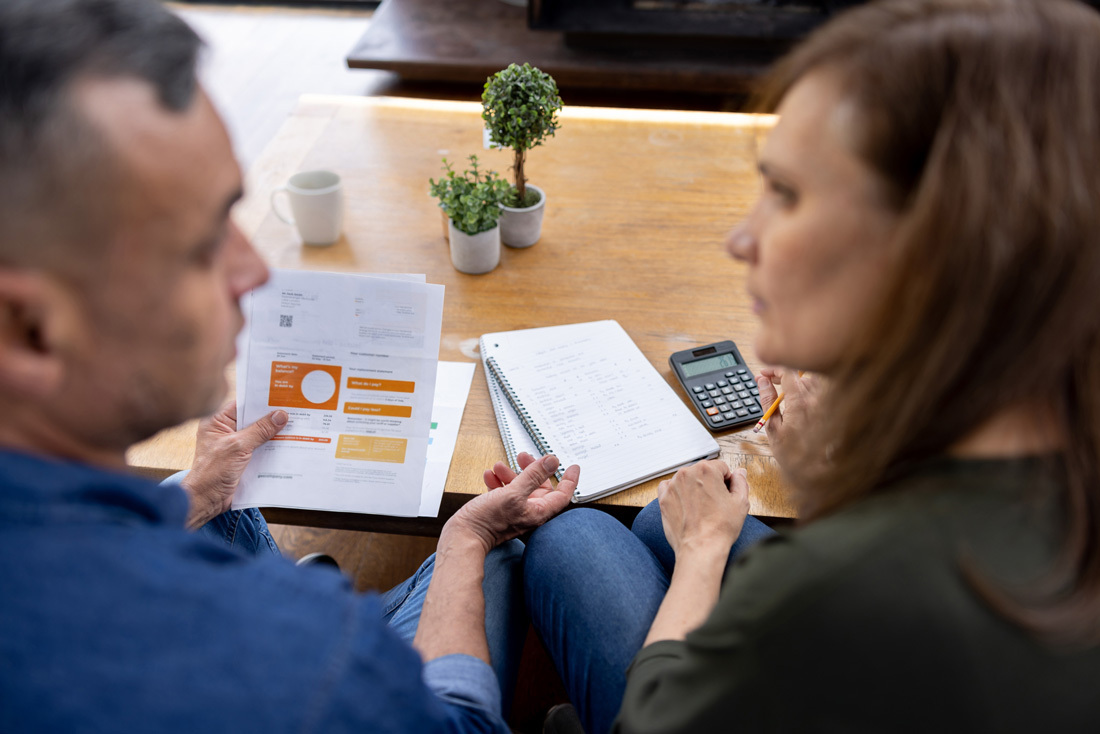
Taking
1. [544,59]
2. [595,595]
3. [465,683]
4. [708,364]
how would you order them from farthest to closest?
[544,59]
[708,364]
[595,595]
[465,683]

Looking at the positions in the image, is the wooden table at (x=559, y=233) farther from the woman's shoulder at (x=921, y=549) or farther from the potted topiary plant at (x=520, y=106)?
the woman's shoulder at (x=921, y=549)

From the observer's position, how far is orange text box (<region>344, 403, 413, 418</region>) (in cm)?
98

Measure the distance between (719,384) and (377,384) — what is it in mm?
507

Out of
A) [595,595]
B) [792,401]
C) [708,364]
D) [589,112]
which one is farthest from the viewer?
[589,112]

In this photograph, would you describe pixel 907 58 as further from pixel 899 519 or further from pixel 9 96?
pixel 9 96

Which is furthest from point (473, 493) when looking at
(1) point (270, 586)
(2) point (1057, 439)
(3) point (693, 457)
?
(2) point (1057, 439)

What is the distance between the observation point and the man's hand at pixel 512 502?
3.13 ft

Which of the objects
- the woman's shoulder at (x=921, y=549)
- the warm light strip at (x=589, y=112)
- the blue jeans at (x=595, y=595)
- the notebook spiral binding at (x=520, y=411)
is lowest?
the blue jeans at (x=595, y=595)

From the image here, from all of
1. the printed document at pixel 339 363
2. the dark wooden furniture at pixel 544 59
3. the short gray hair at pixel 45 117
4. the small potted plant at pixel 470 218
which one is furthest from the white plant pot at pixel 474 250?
the dark wooden furniture at pixel 544 59

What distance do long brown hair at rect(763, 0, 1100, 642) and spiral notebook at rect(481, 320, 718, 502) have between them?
447 mm

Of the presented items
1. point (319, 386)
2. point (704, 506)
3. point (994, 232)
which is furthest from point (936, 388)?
point (319, 386)

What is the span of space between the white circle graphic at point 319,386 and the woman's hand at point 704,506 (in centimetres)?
47

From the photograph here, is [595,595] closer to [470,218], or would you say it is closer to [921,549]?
[921,549]

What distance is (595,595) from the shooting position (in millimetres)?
911
